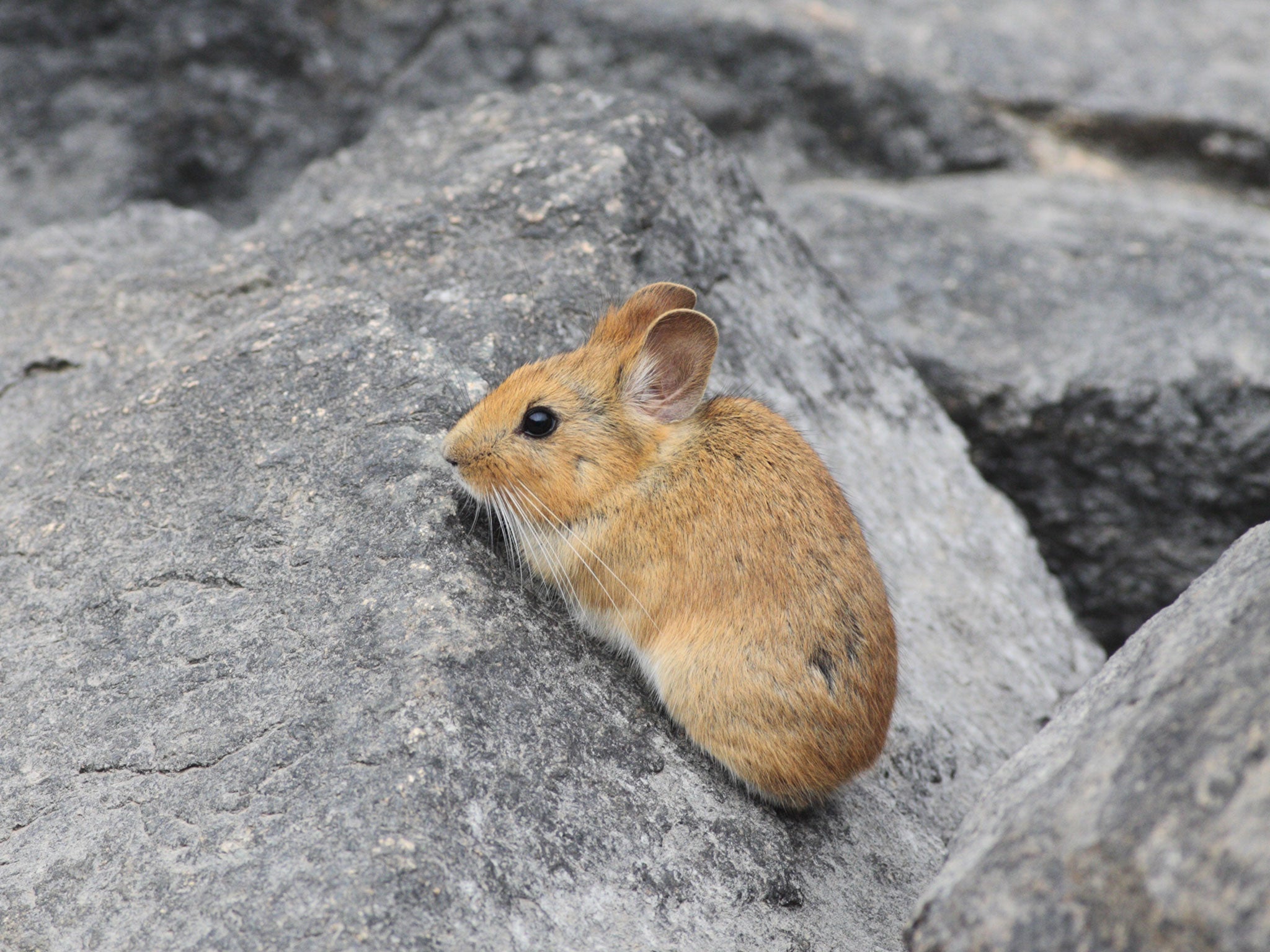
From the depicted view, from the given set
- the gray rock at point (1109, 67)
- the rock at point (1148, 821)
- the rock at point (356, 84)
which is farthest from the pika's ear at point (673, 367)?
the gray rock at point (1109, 67)

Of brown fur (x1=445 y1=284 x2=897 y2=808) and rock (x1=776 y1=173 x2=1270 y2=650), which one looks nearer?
brown fur (x1=445 y1=284 x2=897 y2=808)

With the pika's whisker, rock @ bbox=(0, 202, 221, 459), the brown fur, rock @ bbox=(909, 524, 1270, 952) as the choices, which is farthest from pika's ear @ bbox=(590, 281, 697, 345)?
rock @ bbox=(909, 524, 1270, 952)

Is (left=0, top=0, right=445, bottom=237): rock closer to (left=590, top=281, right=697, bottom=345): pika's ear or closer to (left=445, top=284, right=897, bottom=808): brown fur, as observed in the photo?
(left=590, top=281, right=697, bottom=345): pika's ear

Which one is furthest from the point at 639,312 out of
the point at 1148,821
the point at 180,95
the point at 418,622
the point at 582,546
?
the point at 180,95

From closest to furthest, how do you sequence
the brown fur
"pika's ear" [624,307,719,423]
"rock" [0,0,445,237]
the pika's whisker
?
the brown fur < the pika's whisker < "pika's ear" [624,307,719,423] < "rock" [0,0,445,237]

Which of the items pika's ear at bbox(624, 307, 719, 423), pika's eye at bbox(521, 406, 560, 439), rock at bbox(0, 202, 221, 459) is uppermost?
pika's ear at bbox(624, 307, 719, 423)
